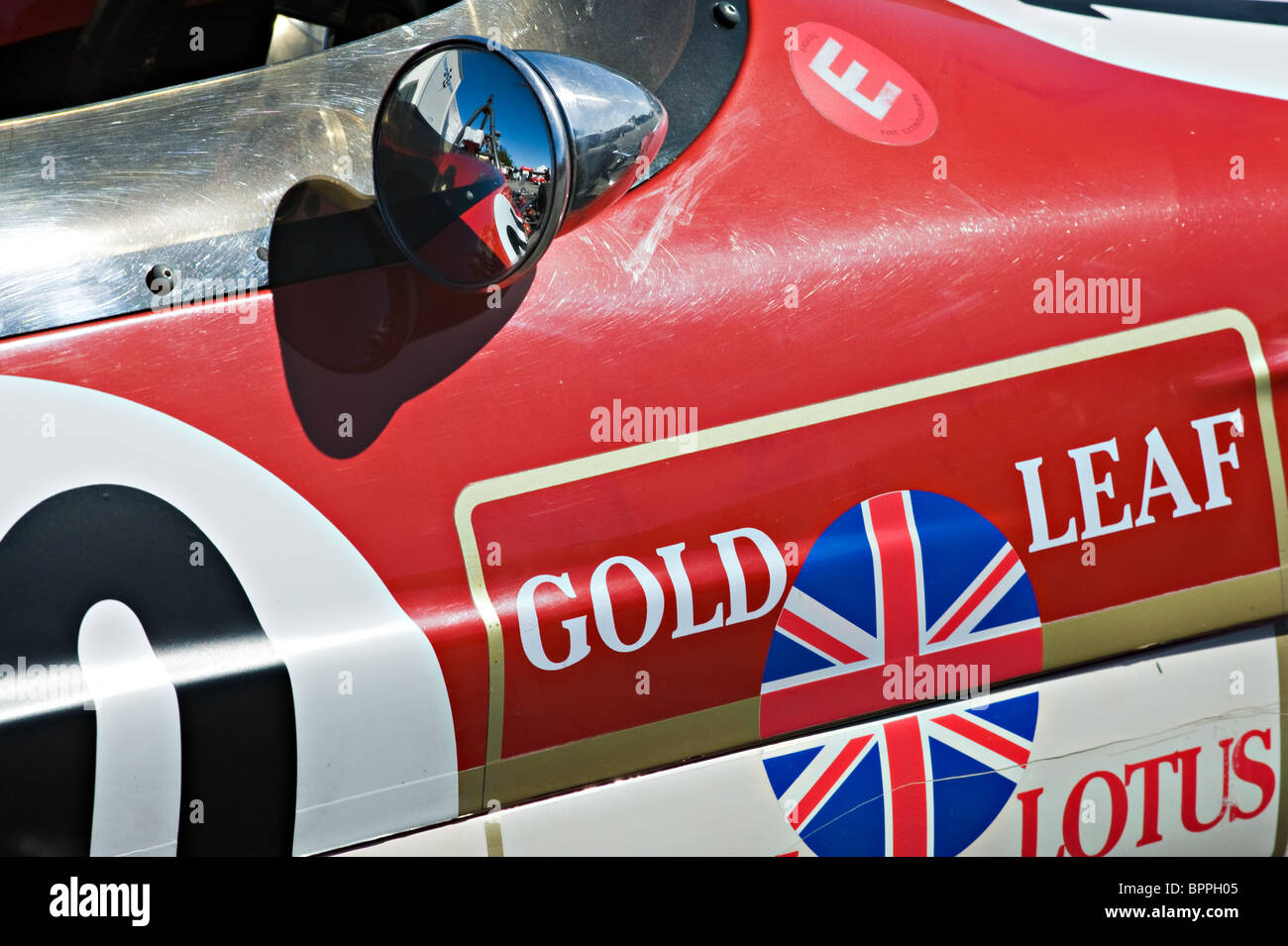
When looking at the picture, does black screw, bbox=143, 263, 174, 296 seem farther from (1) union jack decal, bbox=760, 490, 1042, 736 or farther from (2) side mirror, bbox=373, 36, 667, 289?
(1) union jack decal, bbox=760, 490, 1042, 736

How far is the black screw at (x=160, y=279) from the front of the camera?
1380 millimetres

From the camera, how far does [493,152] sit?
4.20 feet

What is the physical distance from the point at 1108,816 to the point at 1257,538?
41cm

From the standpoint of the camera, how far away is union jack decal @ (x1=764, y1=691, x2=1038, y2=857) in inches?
59.9

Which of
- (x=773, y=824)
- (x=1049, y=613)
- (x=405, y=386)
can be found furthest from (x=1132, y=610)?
(x=405, y=386)

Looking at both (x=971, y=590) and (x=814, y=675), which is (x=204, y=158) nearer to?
(x=814, y=675)

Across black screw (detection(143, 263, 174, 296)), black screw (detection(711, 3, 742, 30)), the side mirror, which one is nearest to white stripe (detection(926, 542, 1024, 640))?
the side mirror

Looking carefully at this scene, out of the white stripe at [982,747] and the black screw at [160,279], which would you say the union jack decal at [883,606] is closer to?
the white stripe at [982,747]

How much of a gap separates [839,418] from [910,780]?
1.48 feet

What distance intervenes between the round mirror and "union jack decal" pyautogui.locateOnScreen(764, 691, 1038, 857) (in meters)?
0.68

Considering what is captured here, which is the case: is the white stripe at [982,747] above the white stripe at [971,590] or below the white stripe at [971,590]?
below

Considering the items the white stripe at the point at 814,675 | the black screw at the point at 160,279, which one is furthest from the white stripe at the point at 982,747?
the black screw at the point at 160,279

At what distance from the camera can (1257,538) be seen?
1.66 m

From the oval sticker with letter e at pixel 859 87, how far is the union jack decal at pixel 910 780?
0.74m
